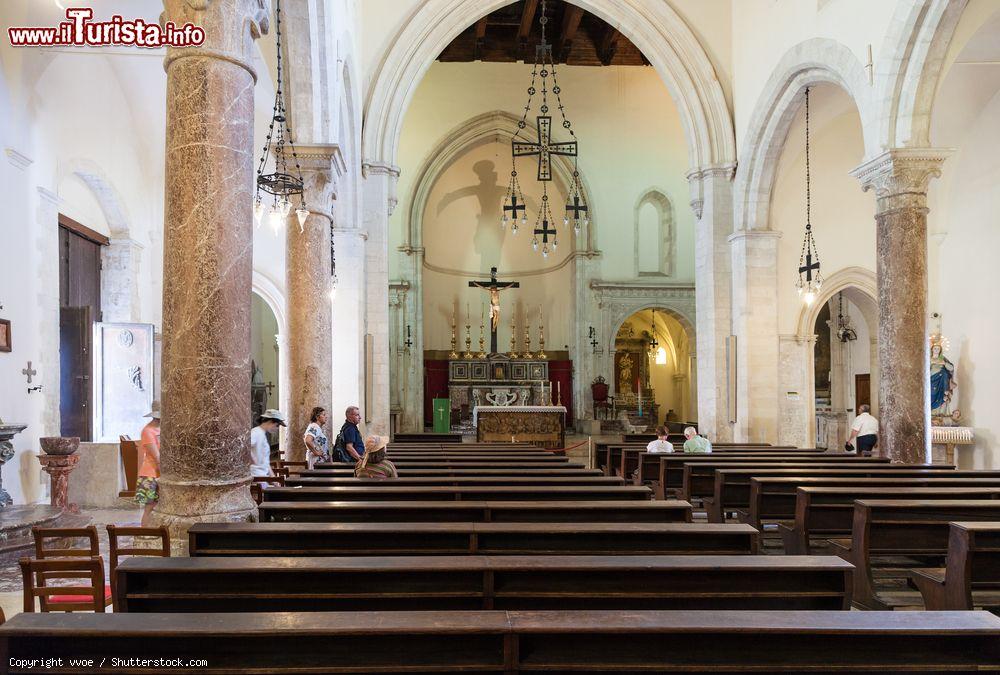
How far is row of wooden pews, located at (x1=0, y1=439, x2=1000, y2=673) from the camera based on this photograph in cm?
210

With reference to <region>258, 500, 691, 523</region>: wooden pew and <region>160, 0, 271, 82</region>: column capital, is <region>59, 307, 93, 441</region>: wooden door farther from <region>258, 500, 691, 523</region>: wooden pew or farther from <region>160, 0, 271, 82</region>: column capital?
<region>258, 500, 691, 523</region>: wooden pew

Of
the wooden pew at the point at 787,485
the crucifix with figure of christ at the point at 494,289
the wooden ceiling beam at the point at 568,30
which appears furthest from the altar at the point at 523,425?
the wooden pew at the point at 787,485

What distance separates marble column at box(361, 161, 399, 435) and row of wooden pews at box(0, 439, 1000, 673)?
8568mm

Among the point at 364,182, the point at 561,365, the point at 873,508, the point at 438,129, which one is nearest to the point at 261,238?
the point at 364,182

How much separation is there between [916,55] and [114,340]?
11.6 meters

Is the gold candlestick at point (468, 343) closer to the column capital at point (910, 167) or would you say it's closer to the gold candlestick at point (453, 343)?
the gold candlestick at point (453, 343)

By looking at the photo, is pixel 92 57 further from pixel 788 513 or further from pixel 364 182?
pixel 788 513

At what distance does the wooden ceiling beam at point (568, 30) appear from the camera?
58.6ft

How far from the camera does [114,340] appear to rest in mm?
11273

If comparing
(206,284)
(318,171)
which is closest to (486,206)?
(318,171)

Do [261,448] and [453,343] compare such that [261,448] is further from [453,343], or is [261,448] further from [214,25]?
[453,343]

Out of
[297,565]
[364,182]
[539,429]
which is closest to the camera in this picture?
[297,565]

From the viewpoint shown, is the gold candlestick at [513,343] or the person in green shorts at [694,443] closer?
the person in green shorts at [694,443]

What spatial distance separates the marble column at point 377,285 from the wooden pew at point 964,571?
10.3m
